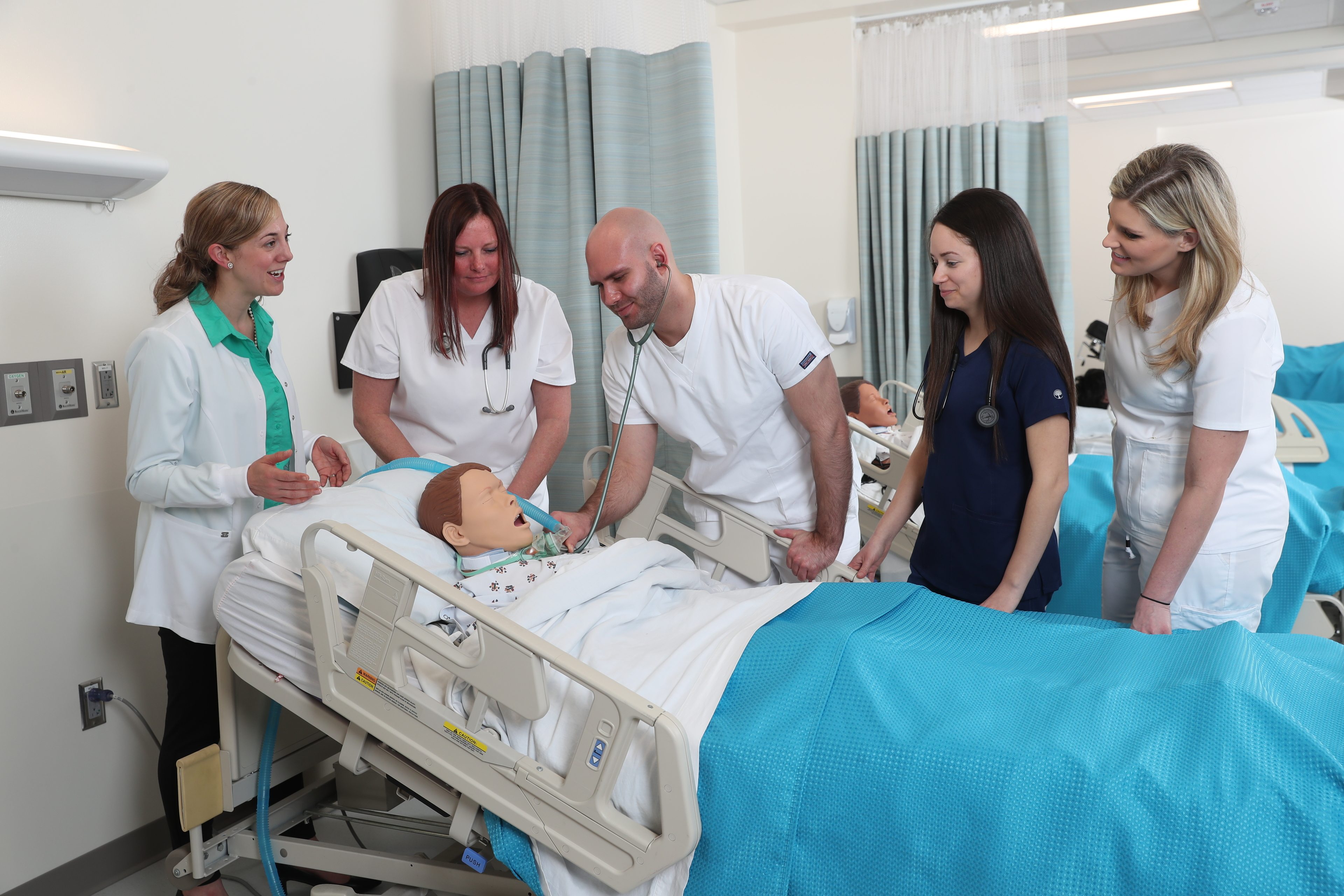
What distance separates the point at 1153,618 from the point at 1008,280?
63 centimetres

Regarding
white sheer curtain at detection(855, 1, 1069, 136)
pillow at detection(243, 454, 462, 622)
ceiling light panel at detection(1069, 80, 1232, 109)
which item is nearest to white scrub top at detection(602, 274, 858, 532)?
pillow at detection(243, 454, 462, 622)

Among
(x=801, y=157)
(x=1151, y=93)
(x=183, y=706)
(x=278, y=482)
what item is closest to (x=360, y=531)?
(x=278, y=482)

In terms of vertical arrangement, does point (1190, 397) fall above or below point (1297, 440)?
above

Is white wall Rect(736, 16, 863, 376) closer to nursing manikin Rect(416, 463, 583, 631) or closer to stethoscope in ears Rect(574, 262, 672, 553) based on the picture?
stethoscope in ears Rect(574, 262, 672, 553)

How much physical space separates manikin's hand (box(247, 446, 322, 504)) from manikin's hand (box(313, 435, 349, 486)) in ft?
1.31

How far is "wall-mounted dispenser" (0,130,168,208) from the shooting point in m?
1.92

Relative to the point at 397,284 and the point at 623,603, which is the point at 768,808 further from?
the point at 397,284

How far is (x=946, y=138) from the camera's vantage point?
399cm

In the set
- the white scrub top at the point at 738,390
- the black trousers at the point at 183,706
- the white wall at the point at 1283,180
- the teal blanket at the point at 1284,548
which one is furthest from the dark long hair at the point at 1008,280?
the white wall at the point at 1283,180

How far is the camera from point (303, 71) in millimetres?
2805

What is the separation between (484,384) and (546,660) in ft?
3.65

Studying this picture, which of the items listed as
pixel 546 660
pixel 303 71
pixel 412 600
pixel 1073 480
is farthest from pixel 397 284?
pixel 1073 480

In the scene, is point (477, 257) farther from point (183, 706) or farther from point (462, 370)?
point (183, 706)

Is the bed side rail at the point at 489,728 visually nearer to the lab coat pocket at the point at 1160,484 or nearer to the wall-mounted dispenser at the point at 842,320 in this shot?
the lab coat pocket at the point at 1160,484
